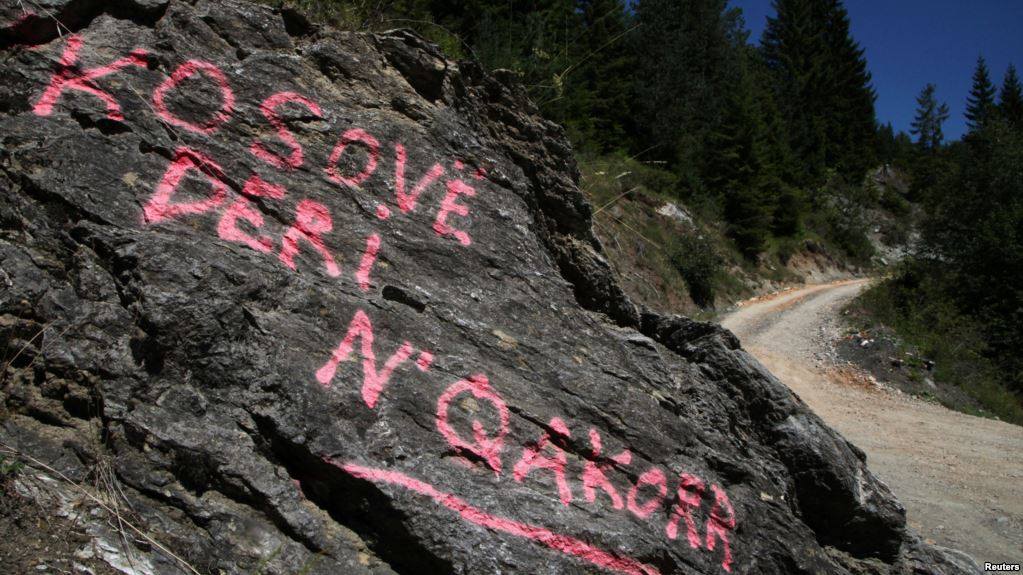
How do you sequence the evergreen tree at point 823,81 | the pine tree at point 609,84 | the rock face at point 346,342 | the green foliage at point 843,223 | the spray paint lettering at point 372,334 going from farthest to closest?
1. the evergreen tree at point 823,81
2. the green foliage at point 843,223
3. the pine tree at point 609,84
4. the spray paint lettering at point 372,334
5. the rock face at point 346,342

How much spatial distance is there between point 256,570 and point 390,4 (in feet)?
15.0

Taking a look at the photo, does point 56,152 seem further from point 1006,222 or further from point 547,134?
point 1006,222

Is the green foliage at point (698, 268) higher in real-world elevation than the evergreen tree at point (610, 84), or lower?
lower

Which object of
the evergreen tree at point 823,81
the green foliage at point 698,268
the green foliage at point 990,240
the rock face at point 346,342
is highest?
the evergreen tree at point 823,81

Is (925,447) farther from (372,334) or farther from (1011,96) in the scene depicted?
(1011,96)

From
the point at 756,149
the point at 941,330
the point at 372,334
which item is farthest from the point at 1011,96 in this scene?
the point at 372,334

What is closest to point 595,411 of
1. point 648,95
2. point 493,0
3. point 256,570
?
point 256,570

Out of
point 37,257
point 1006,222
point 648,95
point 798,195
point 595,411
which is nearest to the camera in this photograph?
point 37,257

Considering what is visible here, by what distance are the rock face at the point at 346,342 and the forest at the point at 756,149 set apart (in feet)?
4.32

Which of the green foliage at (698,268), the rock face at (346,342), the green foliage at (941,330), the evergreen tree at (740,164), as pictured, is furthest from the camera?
the evergreen tree at (740,164)

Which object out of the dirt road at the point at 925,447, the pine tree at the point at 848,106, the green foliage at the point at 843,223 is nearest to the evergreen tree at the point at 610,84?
the dirt road at the point at 925,447

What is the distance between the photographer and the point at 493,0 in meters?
21.7

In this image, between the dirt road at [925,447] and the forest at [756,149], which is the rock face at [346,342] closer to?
the forest at [756,149]

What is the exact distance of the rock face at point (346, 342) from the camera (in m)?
2.40
